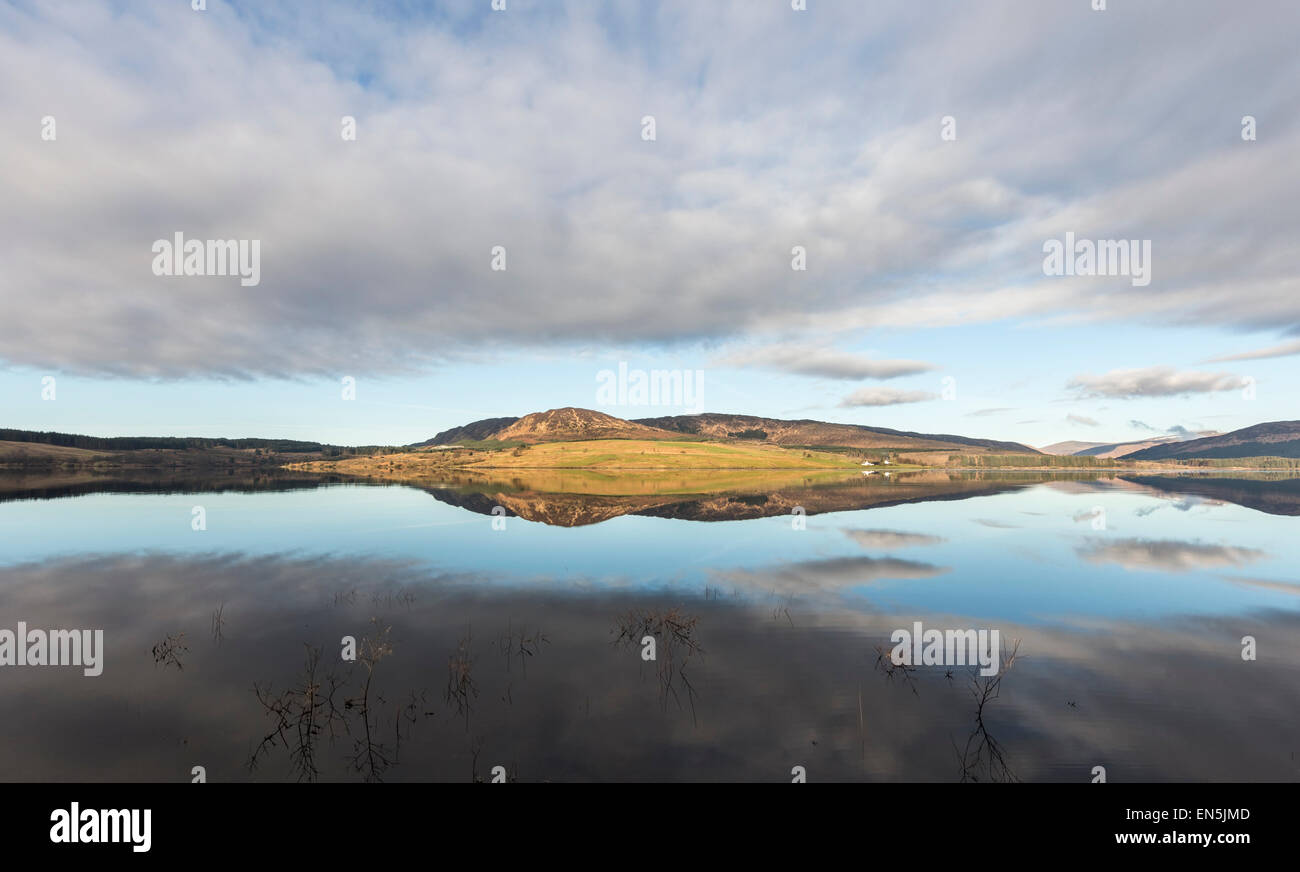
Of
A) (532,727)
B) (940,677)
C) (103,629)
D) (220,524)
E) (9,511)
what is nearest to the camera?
(532,727)

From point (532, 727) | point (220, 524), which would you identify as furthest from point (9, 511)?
point (532, 727)

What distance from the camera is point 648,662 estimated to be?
17.2 metres

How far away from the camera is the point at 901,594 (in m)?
25.3

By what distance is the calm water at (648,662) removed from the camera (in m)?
11.7

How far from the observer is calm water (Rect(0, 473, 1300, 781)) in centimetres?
1166
